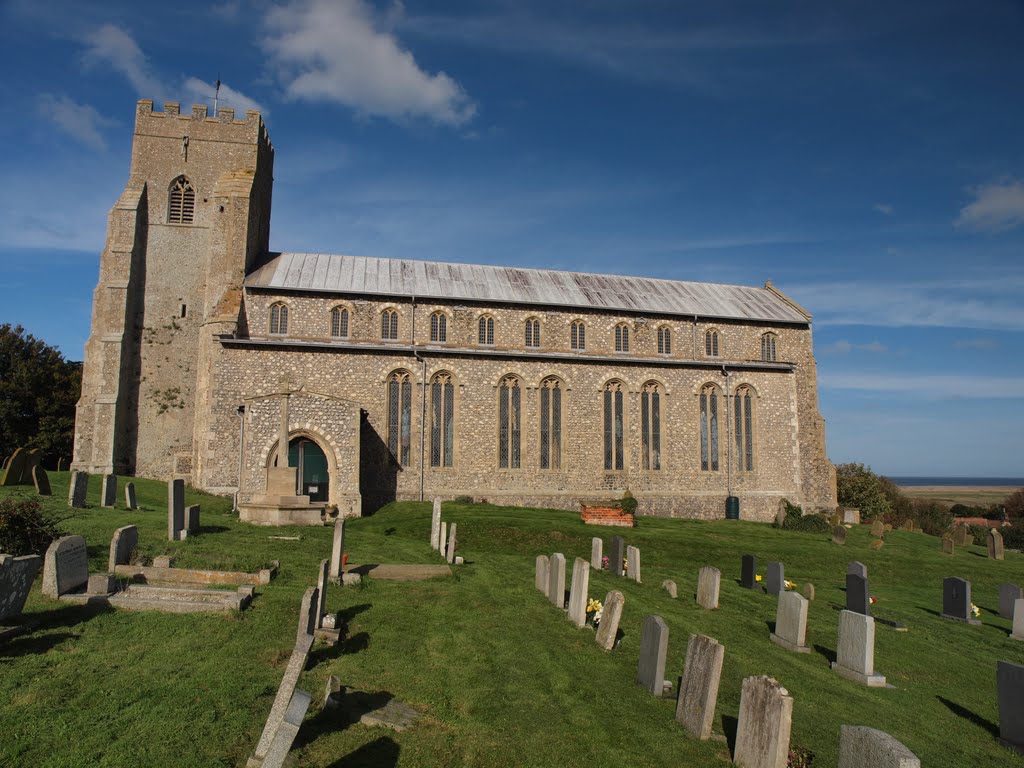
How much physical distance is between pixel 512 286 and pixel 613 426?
8.42 meters

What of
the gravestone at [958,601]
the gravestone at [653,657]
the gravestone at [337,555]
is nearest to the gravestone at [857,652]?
the gravestone at [653,657]

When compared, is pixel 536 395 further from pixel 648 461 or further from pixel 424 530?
Result: pixel 424 530

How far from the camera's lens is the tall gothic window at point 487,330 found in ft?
101

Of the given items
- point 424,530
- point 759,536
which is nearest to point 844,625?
point 424,530

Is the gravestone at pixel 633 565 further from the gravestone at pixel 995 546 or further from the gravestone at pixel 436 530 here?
the gravestone at pixel 995 546

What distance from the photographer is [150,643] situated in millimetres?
8664

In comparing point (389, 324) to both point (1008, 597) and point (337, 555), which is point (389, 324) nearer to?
point (337, 555)

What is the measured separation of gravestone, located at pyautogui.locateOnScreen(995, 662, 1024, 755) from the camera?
848 cm

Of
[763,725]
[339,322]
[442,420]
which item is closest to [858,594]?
[763,725]

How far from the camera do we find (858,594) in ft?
47.5

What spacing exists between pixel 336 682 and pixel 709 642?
A: 425 centimetres

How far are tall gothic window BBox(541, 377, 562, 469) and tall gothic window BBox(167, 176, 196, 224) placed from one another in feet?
61.6

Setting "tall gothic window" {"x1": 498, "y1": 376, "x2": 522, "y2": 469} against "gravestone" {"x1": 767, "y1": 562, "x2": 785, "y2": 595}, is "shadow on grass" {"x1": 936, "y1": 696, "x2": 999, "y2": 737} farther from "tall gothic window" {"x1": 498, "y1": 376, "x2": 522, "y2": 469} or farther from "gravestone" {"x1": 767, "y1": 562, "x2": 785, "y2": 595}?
"tall gothic window" {"x1": 498, "y1": 376, "x2": 522, "y2": 469}

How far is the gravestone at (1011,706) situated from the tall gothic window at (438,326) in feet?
80.1
